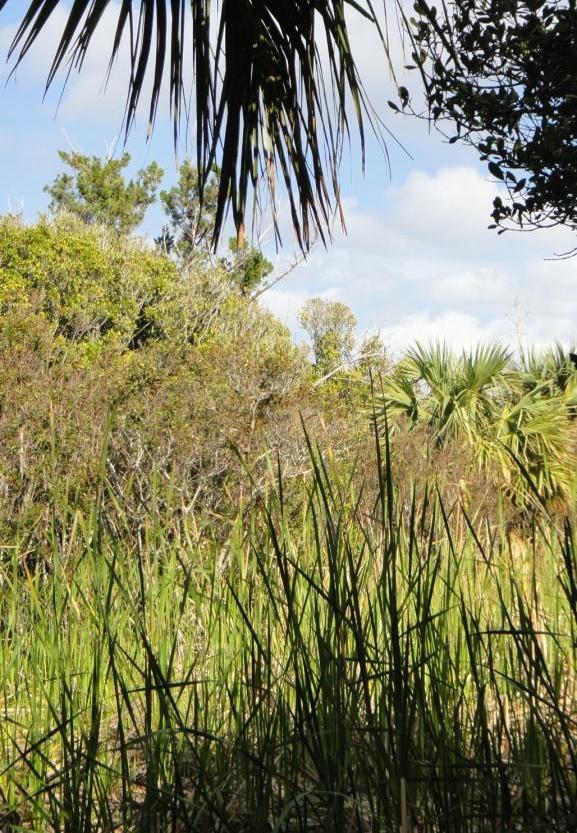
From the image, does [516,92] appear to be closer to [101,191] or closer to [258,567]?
[258,567]

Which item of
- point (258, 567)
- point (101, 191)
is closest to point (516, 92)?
point (258, 567)

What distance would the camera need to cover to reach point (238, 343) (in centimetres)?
1038

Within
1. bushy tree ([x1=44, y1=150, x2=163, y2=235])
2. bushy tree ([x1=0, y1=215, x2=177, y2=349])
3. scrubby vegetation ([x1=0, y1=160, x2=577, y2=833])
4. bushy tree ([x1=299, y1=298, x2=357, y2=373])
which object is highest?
bushy tree ([x1=44, y1=150, x2=163, y2=235])


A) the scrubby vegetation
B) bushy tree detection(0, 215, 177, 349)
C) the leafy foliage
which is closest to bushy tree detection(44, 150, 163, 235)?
the scrubby vegetation

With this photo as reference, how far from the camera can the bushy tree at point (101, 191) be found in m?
22.4

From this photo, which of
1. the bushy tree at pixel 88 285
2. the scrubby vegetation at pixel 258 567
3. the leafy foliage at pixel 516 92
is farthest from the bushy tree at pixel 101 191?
the leafy foliage at pixel 516 92

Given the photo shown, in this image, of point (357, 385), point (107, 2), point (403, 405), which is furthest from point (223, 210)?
point (357, 385)

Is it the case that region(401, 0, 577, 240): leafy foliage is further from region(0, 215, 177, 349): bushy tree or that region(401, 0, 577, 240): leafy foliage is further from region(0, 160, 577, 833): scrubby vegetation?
region(0, 215, 177, 349): bushy tree

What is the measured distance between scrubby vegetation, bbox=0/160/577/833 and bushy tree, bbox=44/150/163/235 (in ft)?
13.8

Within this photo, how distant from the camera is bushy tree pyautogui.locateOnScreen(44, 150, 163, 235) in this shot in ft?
73.6

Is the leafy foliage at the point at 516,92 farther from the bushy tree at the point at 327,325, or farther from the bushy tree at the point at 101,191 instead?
the bushy tree at the point at 101,191

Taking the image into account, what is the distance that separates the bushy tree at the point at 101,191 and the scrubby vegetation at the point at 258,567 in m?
4.22

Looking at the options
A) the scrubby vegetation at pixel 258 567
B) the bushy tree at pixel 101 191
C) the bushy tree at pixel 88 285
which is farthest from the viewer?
the bushy tree at pixel 101 191

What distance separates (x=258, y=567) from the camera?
5.69 ft
